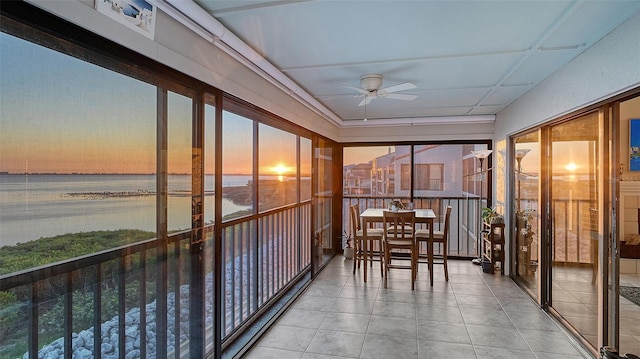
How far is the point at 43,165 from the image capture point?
1.24 metres

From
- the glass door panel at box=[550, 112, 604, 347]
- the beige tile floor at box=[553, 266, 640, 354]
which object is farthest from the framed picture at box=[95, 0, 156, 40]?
the beige tile floor at box=[553, 266, 640, 354]

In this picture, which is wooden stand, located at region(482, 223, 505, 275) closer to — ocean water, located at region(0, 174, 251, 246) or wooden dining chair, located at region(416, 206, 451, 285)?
wooden dining chair, located at region(416, 206, 451, 285)

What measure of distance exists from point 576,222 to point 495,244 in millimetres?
2031

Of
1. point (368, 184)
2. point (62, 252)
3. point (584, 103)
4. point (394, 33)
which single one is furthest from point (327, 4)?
point (368, 184)

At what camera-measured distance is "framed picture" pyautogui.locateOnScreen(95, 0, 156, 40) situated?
4.64 ft

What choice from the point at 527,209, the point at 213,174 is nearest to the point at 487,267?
the point at 527,209

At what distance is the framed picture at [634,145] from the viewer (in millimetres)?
2232

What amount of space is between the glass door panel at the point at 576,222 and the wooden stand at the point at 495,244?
1.41 meters

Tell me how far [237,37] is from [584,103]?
2.61 metres

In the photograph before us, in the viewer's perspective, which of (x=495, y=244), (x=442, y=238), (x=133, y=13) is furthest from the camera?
(x=495, y=244)

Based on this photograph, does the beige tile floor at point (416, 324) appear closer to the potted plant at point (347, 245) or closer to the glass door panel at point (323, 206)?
the glass door panel at point (323, 206)

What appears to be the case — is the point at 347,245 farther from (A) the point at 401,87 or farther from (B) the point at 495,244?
(A) the point at 401,87

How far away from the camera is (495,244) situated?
4.85 m

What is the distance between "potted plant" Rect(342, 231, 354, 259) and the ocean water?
4.04 m
